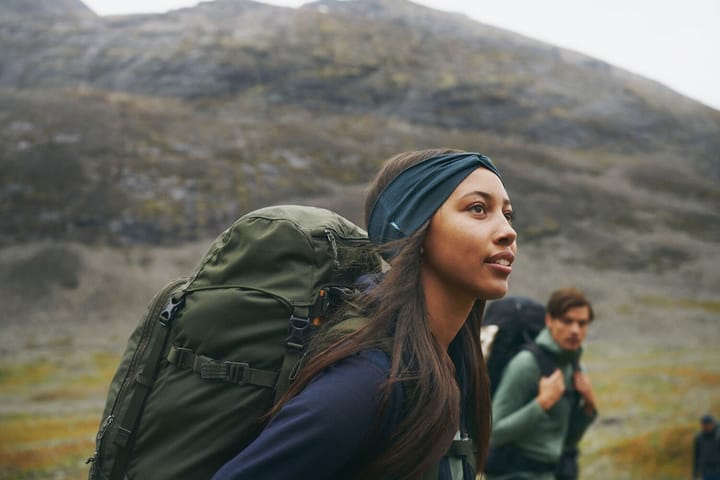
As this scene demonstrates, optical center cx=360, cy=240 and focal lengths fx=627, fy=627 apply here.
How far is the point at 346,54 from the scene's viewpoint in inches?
2169

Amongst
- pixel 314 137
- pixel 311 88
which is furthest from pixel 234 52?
pixel 314 137

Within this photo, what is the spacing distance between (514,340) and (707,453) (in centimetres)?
766

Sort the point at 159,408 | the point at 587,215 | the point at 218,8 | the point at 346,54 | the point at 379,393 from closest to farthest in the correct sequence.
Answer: the point at 379,393, the point at 159,408, the point at 587,215, the point at 346,54, the point at 218,8

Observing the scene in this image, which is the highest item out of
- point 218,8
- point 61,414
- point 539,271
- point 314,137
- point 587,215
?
point 218,8

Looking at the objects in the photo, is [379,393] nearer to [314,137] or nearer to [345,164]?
[345,164]

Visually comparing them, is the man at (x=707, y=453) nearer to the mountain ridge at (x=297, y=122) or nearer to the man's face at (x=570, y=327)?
the man's face at (x=570, y=327)

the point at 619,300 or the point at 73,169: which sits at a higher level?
the point at 73,169

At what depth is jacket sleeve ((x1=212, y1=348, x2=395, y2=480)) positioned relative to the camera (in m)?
1.45

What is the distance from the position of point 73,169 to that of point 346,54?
26715 millimetres

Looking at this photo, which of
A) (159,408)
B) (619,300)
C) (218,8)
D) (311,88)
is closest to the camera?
(159,408)

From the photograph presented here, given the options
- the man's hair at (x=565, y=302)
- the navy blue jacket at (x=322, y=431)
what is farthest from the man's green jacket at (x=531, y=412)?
the navy blue jacket at (x=322, y=431)

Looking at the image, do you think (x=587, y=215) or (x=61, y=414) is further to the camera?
(x=587, y=215)

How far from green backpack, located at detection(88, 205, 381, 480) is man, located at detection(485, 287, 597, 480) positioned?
8.65 ft

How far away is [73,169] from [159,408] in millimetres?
39558
